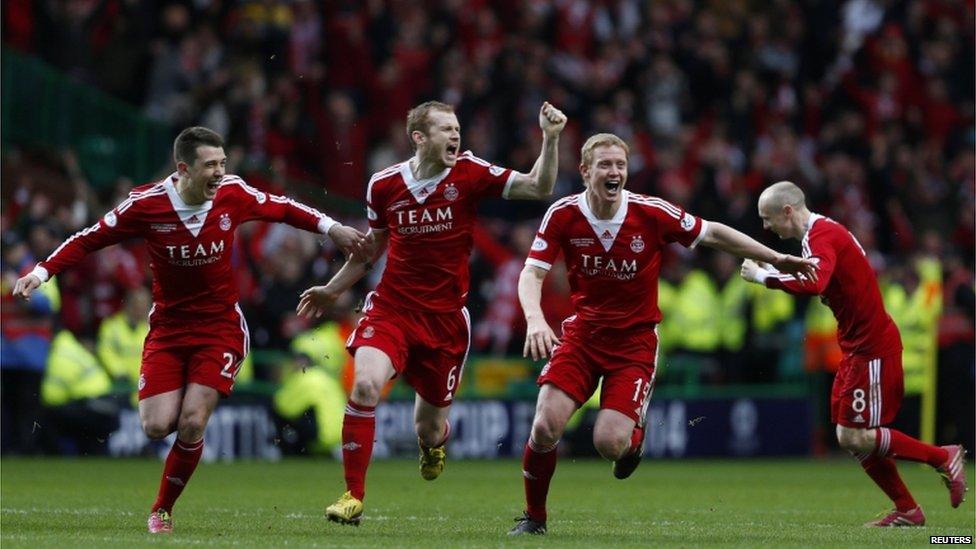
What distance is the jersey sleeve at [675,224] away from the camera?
1066 cm

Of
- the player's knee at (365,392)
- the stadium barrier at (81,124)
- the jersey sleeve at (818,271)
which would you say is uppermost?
the stadium barrier at (81,124)

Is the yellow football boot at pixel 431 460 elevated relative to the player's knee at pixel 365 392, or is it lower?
lower

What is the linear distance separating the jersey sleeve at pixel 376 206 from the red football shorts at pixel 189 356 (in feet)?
3.48

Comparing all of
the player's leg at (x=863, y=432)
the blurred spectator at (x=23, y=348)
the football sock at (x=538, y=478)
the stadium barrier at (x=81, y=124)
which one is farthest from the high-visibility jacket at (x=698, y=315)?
the football sock at (x=538, y=478)

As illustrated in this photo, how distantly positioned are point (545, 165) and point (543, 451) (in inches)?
65.1

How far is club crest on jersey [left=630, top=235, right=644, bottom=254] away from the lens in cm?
1072

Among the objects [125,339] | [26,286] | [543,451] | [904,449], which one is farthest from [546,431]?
[125,339]

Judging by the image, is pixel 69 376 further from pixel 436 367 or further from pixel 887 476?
pixel 887 476

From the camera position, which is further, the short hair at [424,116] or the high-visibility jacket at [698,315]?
the high-visibility jacket at [698,315]

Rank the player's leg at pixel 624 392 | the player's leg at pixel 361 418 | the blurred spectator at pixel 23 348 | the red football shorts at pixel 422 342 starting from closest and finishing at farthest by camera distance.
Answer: the player's leg at pixel 361 418, the player's leg at pixel 624 392, the red football shorts at pixel 422 342, the blurred spectator at pixel 23 348

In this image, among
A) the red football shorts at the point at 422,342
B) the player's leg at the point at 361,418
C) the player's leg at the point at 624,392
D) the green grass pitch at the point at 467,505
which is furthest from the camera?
the red football shorts at the point at 422,342

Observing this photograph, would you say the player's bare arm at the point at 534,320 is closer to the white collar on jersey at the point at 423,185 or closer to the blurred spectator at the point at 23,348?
the white collar on jersey at the point at 423,185

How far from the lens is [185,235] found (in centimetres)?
1063

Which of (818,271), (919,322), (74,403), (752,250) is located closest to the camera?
(752,250)
